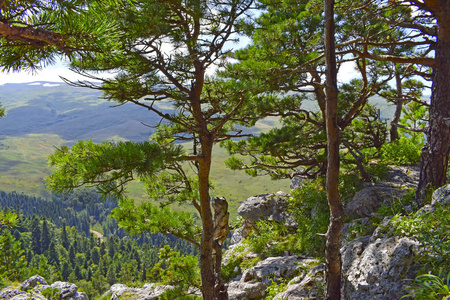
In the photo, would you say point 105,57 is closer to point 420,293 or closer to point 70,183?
point 70,183

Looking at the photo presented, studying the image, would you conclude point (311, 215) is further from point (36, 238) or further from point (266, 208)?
point (36, 238)

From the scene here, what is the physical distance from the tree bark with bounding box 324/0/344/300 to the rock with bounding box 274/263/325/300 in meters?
0.89

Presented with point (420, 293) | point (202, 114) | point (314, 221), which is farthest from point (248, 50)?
point (420, 293)

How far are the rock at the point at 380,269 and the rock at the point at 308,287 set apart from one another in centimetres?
81

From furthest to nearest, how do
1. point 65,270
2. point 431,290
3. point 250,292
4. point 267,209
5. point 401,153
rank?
point 65,270 → point 267,209 → point 401,153 → point 250,292 → point 431,290

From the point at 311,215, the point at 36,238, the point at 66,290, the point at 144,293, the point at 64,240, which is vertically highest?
the point at 311,215

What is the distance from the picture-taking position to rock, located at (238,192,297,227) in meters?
12.4

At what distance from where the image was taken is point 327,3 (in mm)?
5199

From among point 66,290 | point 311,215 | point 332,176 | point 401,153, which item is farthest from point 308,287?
point 66,290

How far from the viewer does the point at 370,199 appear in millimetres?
8242

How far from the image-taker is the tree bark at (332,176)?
5.20 metres

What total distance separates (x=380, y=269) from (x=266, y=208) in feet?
26.3

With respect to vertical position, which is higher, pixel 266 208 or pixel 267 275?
pixel 266 208

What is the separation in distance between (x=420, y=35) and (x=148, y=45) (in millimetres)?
6741
